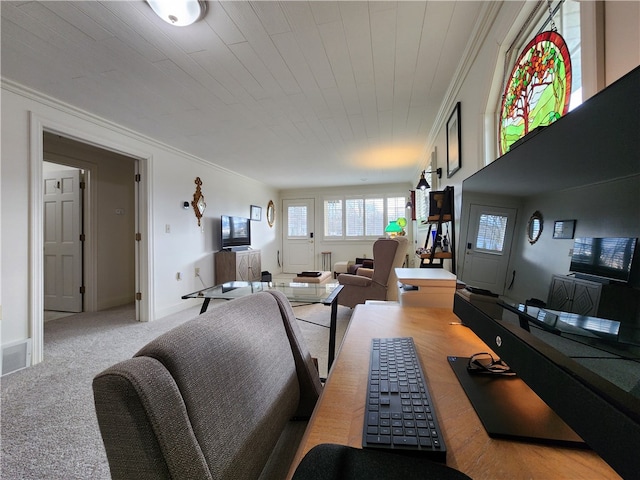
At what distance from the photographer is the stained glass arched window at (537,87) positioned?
1.02 metres

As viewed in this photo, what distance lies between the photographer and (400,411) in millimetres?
521

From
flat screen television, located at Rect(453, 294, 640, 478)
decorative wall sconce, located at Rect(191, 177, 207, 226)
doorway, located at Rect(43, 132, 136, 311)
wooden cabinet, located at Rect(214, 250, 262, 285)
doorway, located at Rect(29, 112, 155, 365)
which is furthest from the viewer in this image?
wooden cabinet, located at Rect(214, 250, 262, 285)

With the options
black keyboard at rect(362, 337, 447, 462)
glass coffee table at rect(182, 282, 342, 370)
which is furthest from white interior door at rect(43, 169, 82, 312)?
black keyboard at rect(362, 337, 447, 462)

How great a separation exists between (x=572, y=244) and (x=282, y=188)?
703cm

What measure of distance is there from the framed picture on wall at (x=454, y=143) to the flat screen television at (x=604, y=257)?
1.91 m

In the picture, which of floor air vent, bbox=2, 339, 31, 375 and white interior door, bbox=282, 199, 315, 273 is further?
white interior door, bbox=282, 199, 315, 273

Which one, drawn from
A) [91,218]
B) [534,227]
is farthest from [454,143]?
[91,218]

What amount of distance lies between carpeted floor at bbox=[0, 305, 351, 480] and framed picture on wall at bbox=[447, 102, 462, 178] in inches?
73.8

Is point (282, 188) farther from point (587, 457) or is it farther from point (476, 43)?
point (587, 457)

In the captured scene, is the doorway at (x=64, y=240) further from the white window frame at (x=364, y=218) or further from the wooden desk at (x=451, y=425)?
the white window frame at (x=364, y=218)

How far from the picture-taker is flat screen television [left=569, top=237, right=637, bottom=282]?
35cm

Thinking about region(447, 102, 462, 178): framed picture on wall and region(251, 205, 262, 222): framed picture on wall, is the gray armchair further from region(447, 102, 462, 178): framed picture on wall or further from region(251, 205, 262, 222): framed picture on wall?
region(251, 205, 262, 222): framed picture on wall

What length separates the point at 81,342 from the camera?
268 centimetres

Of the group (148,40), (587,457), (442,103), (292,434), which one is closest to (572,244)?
(587,457)
